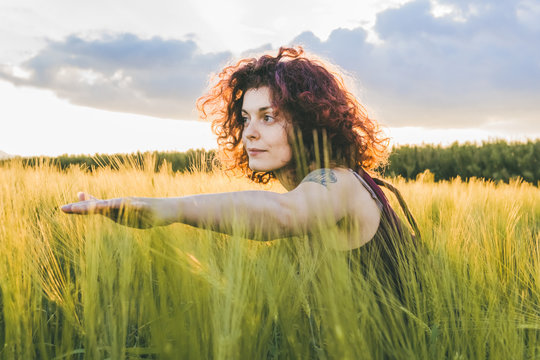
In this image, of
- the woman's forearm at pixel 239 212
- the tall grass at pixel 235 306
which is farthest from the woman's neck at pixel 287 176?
the woman's forearm at pixel 239 212

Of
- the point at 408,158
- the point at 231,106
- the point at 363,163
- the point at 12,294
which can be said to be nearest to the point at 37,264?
the point at 12,294

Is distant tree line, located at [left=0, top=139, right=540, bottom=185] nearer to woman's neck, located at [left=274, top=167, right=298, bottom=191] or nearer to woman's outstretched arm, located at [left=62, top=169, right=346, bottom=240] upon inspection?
woman's neck, located at [left=274, top=167, right=298, bottom=191]

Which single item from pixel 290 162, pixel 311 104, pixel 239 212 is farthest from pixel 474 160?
pixel 239 212

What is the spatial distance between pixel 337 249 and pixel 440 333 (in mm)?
431

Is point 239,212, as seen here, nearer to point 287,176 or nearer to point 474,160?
point 287,176

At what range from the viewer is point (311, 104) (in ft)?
5.91

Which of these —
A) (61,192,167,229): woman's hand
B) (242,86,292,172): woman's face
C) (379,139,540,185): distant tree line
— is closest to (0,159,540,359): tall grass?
(61,192,167,229): woman's hand

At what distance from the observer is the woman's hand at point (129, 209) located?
2.95ft

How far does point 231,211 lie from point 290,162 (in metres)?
0.76

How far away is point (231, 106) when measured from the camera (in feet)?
7.39

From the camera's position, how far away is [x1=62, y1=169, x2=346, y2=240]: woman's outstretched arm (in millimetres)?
906

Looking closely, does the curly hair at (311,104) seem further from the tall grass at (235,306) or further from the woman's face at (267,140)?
the tall grass at (235,306)

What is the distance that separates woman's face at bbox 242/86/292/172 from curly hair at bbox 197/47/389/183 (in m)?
0.05

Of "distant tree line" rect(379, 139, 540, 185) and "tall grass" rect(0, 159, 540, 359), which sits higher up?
"distant tree line" rect(379, 139, 540, 185)
